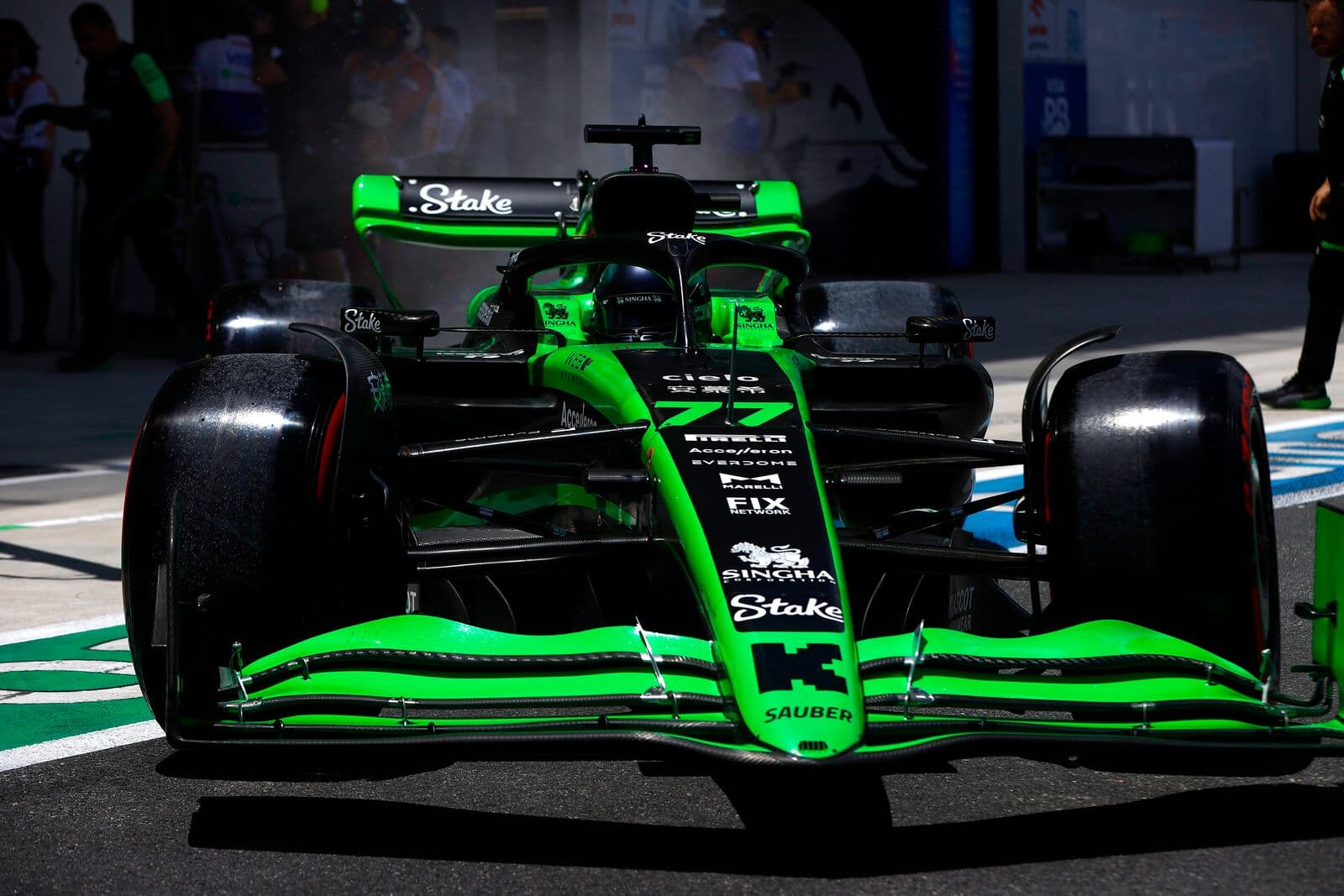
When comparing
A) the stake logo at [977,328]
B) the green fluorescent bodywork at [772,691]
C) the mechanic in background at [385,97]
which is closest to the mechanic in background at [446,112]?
the mechanic in background at [385,97]

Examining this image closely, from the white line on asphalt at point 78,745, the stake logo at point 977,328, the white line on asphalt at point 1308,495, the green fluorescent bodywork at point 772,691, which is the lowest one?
the white line on asphalt at point 78,745

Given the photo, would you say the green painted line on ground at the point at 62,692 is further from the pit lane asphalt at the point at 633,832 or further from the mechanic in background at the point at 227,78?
the mechanic in background at the point at 227,78

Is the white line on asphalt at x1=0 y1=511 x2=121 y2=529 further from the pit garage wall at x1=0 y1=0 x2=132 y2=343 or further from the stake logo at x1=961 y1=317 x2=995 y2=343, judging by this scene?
the pit garage wall at x1=0 y1=0 x2=132 y2=343

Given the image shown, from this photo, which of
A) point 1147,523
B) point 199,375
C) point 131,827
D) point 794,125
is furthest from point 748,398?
point 794,125

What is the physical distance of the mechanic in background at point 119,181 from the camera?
483 inches

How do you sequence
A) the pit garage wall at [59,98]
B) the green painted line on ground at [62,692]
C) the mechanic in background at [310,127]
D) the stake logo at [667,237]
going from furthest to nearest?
the mechanic in background at [310,127], the pit garage wall at [59,98], the stake logo at [667,237], the green painted line on ground at [62,692]

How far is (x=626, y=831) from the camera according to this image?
3.46m

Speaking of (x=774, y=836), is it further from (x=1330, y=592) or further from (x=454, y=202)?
(x=454, y=202)

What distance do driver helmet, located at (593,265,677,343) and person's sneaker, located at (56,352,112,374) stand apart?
803 cm

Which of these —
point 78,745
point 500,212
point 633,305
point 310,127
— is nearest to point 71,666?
point 78,745

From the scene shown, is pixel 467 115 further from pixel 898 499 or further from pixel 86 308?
pixel 898 499

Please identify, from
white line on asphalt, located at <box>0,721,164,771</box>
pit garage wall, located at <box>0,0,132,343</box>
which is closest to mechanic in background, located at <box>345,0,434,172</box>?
pit garage wall, located at <box>0,0,132,343</box>

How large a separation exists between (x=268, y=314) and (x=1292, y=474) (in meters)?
4.24

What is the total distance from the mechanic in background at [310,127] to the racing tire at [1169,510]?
11.6 meters
